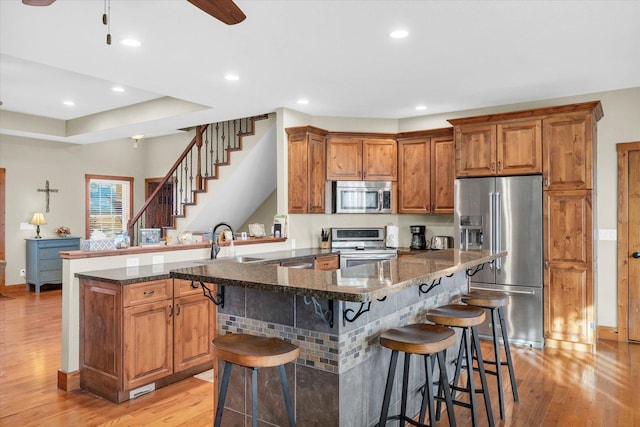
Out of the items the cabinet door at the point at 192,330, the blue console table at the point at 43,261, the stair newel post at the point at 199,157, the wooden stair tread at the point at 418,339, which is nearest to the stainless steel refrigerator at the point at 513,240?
the wooden stair tread at the point at 418,339

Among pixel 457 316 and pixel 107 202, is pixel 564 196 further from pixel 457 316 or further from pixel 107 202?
pixel 107 202

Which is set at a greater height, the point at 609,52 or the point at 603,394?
the point at 609,52

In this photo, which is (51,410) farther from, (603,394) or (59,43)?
(603,394)

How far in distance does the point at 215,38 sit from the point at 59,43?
1215mm

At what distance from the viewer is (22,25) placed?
3.13 metres

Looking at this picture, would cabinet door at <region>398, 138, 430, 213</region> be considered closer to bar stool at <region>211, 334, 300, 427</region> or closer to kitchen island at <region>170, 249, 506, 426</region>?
kitchen island at <region>170, 249, 506, 426</region>

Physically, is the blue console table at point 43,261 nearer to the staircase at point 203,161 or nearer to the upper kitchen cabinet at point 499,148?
the staircase at point 203,161

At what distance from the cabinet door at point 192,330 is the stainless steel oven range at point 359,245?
211 centimetres

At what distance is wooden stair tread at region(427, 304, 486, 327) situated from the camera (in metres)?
2.64

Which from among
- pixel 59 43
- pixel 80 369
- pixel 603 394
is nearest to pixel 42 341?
pixel 80 369

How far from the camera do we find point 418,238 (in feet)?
19.4

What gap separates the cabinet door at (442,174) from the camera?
5562 mm

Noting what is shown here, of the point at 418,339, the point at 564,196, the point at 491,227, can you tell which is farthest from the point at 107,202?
the point at 418,339

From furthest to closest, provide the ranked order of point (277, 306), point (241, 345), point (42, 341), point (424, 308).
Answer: point (42, 341) < point (424, 308) < point (277, 306) < point (241, 345)
